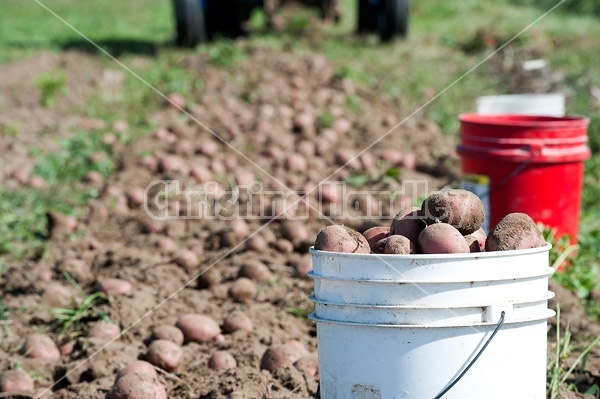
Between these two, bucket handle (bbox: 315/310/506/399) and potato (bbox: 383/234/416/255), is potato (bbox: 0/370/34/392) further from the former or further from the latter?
bucket handle (bbox: 315/310/506/399)

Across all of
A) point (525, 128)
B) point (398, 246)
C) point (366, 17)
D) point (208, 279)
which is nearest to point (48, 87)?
point (366, 17)

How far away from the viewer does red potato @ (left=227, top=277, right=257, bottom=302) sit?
3.78 metres

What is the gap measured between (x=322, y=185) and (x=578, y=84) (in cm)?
356

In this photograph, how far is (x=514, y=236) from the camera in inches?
89.7

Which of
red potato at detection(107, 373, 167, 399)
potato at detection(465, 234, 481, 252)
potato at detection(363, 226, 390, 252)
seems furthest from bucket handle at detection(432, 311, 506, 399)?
red potato at detection(107, 373, 167, 399)

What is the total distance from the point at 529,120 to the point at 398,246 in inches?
97.7

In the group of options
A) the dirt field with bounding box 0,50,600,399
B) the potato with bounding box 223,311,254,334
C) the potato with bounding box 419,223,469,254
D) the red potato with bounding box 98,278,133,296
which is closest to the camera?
the potato with bounding box 419,223,469,254

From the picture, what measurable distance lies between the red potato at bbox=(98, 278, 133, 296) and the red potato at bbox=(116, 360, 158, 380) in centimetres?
76

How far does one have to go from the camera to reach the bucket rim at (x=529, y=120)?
13.1ft

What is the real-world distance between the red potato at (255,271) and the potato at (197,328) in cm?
57

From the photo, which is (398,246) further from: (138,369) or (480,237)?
(138,369)

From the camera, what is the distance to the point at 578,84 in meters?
7.56

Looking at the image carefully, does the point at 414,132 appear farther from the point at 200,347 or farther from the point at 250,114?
the point at 200,347

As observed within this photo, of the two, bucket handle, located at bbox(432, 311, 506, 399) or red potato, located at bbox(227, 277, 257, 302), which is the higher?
bucket handle, located at bbox(432, 311, 506, 399)
